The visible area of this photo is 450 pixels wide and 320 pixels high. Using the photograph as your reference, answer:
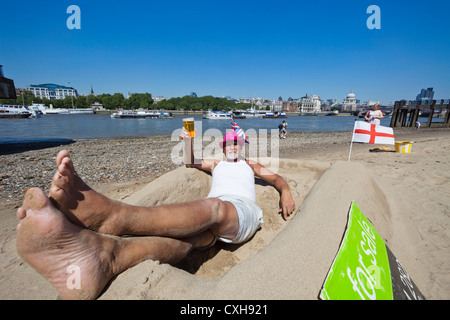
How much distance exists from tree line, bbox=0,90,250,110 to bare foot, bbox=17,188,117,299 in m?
107

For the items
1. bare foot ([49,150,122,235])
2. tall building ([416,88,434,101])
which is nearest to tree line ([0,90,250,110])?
bare foot ([49,150,122,235])

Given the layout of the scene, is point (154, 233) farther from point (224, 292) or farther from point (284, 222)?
point (284, 222)

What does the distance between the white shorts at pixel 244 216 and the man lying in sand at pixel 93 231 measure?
13 centimetres

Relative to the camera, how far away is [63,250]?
4.02 feet

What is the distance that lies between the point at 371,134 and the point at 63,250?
8.05 meters

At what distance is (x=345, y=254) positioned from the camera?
159cm

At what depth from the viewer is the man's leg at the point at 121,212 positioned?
132cm

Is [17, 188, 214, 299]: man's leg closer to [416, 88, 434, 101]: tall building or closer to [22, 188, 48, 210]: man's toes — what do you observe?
[22, 188, 48, 210]: man's toes

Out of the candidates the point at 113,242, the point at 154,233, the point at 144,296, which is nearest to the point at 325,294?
the point at 144,296

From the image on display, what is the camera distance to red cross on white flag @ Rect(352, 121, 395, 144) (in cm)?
680

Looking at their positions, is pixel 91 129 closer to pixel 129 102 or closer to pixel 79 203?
pixel 79 203

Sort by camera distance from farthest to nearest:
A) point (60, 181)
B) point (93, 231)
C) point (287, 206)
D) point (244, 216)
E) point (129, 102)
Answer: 1. point (129, 102)
2. point (287, 206)
3. point (244, 216)
4. point (93, 231)
5. point (60, 181)

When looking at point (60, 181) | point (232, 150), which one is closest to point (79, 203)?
point (60, 181)

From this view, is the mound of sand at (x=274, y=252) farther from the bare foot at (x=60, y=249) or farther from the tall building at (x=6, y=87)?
the tall building at (x=6, y=87)
